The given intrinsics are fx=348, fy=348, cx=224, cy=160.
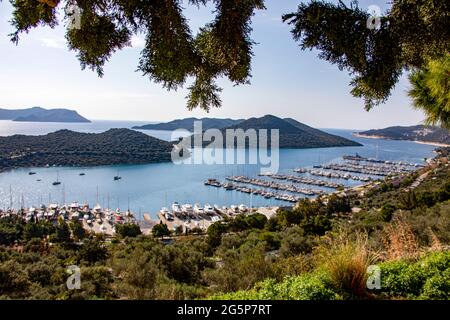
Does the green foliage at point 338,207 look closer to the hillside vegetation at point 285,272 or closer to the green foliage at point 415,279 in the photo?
the hillside vegetation at point 285,272

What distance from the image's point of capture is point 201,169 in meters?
67.7

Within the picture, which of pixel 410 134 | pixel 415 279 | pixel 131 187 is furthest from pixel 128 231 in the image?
pixel 410 134

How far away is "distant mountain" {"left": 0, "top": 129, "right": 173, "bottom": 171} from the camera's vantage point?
5703 cm

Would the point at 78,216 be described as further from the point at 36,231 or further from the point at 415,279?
the point at 415,279

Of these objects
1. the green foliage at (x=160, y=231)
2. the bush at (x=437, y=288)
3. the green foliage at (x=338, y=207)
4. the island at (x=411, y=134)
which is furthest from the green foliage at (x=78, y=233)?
the island at (x=411, y=134)

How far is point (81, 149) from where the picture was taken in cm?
6475

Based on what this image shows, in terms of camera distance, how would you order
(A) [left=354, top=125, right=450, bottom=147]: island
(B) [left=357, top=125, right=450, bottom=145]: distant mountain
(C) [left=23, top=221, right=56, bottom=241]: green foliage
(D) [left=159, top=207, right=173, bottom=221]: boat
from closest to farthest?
(C) [left=23, top=221, right=56, bottom=241]: green foliage → (D) [left=159, top=207, right=173, bottom=221]: boat → (A) [left=354, top=125, right=450, bottom=147]: island → (B) [left=357, top=125, right=450, bottom=145]: distant mountain

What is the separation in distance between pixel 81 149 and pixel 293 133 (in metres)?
45.2

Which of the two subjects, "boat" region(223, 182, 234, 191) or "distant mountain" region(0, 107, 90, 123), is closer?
"boat" region(223, 182, 234, 191)

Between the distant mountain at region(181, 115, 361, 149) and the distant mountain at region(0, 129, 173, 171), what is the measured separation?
59.0 ft

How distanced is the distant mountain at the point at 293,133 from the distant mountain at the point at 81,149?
17970mm

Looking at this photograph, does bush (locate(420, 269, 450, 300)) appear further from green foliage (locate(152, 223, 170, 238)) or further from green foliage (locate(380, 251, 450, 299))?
green foliage (locate(152, 223, 170, 238))

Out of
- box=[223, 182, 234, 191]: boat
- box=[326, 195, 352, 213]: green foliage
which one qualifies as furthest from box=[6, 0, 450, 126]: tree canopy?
box=[223, 182, 234, 191]: boat
